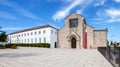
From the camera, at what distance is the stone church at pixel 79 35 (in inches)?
1225

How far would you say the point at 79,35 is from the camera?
33094mm

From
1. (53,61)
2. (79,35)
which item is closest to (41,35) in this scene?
(79,35)

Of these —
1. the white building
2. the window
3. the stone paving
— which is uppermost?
the window

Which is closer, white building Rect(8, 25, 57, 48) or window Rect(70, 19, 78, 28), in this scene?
window Rect(70, 19, 78, 28)

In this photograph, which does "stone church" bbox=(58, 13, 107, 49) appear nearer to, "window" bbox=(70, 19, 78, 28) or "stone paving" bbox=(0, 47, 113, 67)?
"window" bbox=(70, 19, 78, 28)

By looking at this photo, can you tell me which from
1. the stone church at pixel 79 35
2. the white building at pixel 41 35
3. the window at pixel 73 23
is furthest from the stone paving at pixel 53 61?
the white building at pixel 41 35

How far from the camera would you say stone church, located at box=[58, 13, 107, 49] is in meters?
31.1

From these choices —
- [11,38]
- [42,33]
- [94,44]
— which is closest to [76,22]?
[94,44]

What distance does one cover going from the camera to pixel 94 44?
103ft

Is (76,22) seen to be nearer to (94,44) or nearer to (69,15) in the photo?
(69,15)

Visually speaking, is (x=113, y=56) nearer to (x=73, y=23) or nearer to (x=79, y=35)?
(x=79, y=35)

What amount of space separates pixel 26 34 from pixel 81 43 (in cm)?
2829

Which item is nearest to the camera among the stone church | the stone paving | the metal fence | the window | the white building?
the metal fence

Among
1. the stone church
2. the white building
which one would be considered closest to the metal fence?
the stone church
